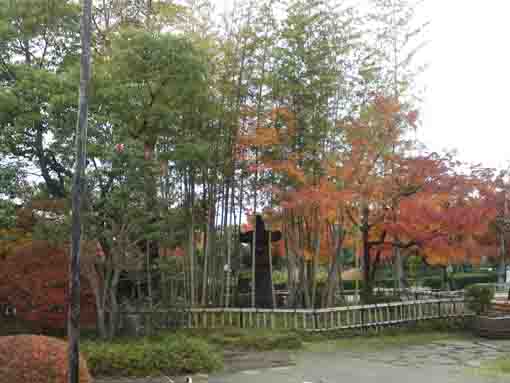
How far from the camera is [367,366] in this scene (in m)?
8.22

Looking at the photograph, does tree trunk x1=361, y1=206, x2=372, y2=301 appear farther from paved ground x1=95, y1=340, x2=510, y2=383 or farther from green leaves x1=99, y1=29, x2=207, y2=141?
green leaves x1=99, y1=29, x2=207, y2=141

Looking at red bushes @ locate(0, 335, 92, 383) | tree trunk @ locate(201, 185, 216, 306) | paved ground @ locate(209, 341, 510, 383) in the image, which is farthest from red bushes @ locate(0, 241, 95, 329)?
red bushes @ locate(0, 335, 92, 383)

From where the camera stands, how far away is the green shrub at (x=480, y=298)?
42.1 feet

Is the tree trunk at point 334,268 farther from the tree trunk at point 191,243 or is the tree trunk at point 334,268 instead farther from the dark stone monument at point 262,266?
the tree trunk at point 191,243

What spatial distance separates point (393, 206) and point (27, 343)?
28.7 ft

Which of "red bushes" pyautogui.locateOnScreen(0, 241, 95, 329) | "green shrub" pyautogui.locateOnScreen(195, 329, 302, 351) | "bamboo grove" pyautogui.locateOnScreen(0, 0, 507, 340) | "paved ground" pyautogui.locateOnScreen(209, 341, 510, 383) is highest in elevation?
"bamboo grove" pyautogui.locateOnScreen(0, 0, 507, 340)

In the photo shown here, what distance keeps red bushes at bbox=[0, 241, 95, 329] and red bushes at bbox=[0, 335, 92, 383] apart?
3.65m

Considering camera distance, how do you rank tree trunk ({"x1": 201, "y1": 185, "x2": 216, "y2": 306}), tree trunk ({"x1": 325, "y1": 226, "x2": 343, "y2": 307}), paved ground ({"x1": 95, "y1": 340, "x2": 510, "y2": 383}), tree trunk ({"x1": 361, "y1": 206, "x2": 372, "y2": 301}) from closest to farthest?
paved ground ({"x1": 95, "y1": 340, "x2": 510, "y2": 383}), tree trunk ({"x1": 201, "y1": 185, "x2": 216, "y2": 306}), tree trunk ({"x1": 325, "y1": 226, "x2": 343, "y2": 307}), tree trunk ({"x1": 361, "y1": 206, "x2": 372, "y2": 301})

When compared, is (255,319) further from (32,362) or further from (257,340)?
(32,362)

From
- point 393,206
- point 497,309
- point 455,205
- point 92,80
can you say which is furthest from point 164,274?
point 497,309

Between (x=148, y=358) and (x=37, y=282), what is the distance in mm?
2770

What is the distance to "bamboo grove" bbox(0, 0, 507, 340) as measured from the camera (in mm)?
8859

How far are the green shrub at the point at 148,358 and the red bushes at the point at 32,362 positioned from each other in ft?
6.78

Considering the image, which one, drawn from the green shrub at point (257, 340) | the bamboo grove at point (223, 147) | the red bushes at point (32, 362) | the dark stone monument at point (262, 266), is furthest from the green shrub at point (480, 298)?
the red bushes at point (32, 362)
